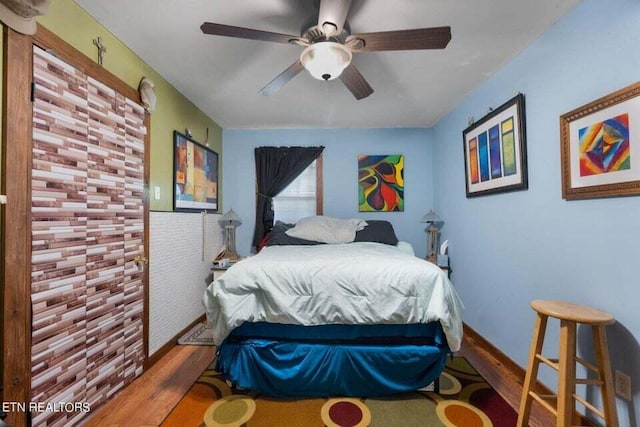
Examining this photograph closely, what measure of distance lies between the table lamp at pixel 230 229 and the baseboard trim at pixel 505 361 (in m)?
2.58

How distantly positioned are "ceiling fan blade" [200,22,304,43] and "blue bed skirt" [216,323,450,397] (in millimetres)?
1639

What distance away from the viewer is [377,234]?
3023 mm

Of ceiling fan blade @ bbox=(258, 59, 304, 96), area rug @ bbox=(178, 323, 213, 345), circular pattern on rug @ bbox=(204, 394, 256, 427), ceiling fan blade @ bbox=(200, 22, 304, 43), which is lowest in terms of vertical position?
circular pattern on rug @ bbox=(204, 394, 256, 427)

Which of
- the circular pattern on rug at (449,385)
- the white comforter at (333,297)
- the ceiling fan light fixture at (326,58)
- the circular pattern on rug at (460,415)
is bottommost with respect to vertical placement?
the circular pattern on rug at (460,415)

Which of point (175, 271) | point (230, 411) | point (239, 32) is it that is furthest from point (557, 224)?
point (175, 271)

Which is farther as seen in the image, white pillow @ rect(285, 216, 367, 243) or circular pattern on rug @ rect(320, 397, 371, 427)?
white pillow @ rect(285, 216, 367, 243)

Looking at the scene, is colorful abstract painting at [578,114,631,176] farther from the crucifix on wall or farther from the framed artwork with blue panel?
the crucifix on wall

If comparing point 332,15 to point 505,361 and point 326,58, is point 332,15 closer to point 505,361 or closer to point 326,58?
point 326,58

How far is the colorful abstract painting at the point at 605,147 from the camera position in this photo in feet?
4.05

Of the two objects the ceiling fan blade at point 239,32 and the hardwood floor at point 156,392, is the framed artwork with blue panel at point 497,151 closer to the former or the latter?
the ceiling fan blade at point 239,32

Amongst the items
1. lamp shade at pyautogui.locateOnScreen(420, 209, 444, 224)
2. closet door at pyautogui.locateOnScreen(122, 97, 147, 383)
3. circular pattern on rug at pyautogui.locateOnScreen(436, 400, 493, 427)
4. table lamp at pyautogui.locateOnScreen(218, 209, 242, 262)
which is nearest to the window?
table lamp at pyautogui.locateOnScreen(218, 209, 242, 262)

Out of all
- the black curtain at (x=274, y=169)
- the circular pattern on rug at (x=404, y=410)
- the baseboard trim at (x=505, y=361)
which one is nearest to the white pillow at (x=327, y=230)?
the black curtain at (x=274, y=169)

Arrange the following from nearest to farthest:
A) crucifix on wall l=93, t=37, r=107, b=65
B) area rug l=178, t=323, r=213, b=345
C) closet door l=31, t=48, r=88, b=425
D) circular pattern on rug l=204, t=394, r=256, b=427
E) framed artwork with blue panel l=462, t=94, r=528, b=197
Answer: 1. closet door l=31, t=48, r=88, b=425
2. circular pattern on rug l=204, t=394, r=256, b=427
3. crucifix on wall l=93, t=37, r=107, b=65
4. framed artwork with blue panel l=462, t=94, r=528, b=197
5. area rug l=178, t=323, r=213, b=345

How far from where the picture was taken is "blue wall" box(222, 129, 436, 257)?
11.6 ft
